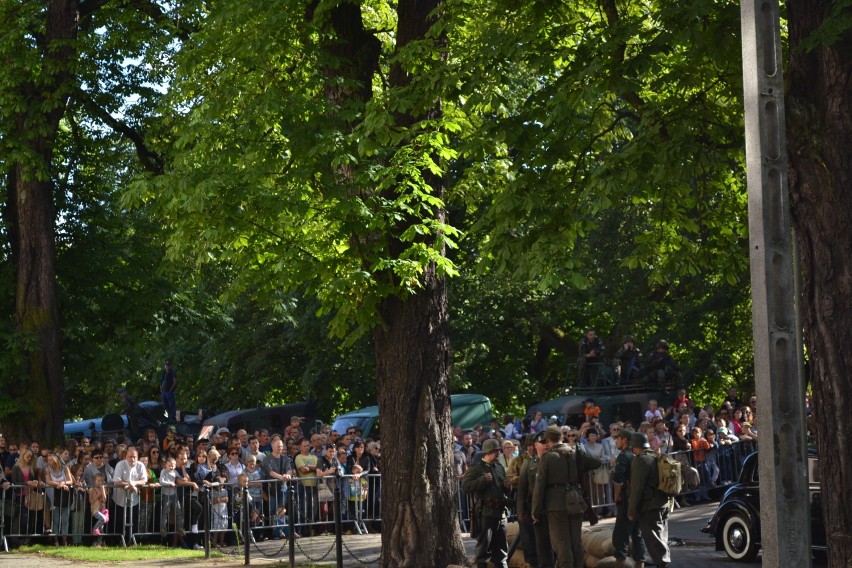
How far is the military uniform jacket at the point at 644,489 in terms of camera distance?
15.5m

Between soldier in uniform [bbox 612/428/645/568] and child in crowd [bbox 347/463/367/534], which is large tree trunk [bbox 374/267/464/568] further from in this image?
child in crowd [bbox 347/463/367/534]

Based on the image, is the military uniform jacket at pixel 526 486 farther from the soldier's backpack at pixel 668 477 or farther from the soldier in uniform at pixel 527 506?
the soldier's backpack at pixel 668 477

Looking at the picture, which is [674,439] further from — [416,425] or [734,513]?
[416,425]

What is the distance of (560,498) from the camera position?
14.9 m

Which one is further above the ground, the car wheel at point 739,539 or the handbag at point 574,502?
the handbag at point 574,502

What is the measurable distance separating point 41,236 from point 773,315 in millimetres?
19916

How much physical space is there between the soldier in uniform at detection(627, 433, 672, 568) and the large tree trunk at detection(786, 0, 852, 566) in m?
4.94

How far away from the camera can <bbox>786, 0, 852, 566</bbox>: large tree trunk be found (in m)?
10.5

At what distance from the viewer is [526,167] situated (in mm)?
14352

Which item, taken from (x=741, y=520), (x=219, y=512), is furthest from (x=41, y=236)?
(x=741, y=520)

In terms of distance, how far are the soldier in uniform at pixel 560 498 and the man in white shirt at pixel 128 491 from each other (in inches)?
310

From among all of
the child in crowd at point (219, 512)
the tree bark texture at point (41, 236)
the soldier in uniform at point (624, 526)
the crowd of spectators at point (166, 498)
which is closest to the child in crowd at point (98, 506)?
the crowd of spectators at point (166, 498)

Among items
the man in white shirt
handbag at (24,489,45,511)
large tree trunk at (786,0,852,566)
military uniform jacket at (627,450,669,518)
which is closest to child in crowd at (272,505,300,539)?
the man in white shirt

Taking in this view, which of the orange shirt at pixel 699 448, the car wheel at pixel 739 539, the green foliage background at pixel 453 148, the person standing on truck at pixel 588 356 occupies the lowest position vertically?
the car wheel at pixel 739 539
